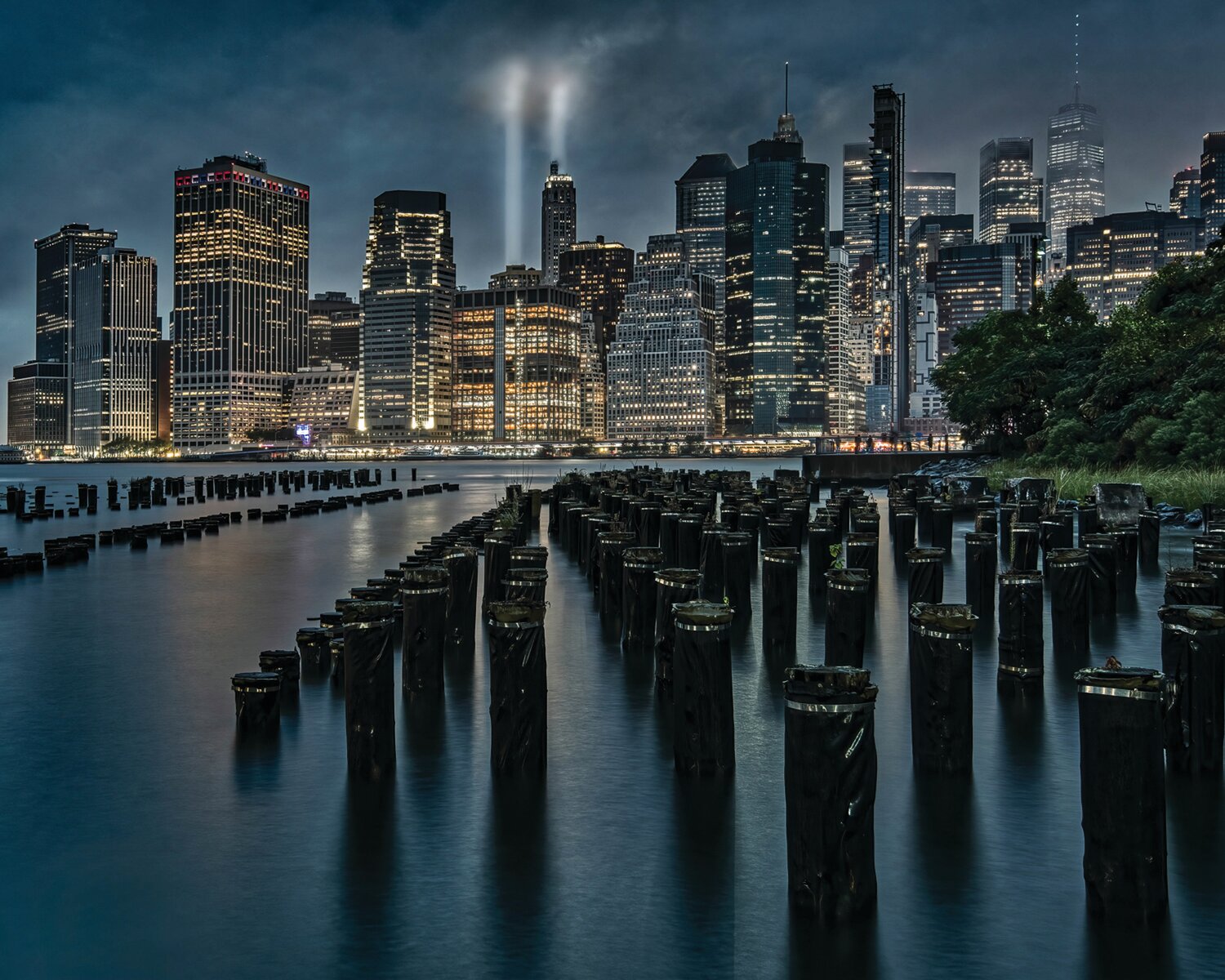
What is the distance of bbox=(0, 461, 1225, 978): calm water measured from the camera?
231 inches

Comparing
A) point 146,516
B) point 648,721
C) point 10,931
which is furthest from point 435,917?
point 146,516

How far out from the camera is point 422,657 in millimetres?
11719

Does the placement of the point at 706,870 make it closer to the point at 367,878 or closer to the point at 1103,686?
the point at 367,878

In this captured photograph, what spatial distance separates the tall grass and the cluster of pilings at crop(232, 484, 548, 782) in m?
22.6

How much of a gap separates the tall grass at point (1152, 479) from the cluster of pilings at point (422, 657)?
2258 cm

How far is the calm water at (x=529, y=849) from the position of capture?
5.86 metres

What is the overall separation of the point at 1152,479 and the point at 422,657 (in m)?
29.1

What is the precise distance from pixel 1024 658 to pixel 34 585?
20663 mm

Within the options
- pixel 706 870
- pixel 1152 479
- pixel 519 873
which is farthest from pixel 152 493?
pixel 706 870

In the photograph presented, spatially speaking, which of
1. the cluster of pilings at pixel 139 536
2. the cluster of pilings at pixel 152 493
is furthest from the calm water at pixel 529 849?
the cluster of pilings at pixel 152 493

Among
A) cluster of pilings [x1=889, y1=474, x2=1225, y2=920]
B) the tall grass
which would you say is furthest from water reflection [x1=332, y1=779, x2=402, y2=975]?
the tall grass

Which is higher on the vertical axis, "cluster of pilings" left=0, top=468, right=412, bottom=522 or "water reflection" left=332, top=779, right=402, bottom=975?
"cluster of pilings" left=0, top=468, right=412, bottom=522

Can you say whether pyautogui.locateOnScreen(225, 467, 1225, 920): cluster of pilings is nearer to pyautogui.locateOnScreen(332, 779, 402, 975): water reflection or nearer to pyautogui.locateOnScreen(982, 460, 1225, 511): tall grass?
pyautogui.locateOnScreen(332, 779, 402, 975): water reflection

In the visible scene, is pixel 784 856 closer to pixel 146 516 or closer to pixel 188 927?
pixel 188 927
